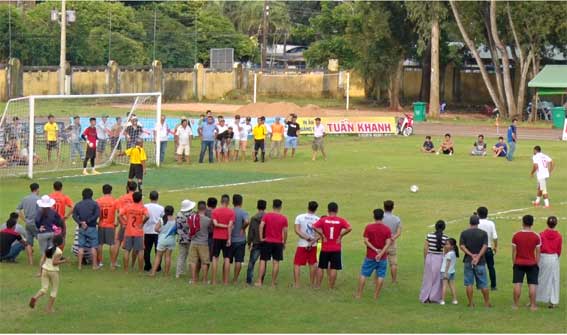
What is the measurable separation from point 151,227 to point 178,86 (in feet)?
208

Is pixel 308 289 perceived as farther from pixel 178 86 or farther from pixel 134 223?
pixel 178 86

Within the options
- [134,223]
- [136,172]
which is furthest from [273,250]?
[136,172]

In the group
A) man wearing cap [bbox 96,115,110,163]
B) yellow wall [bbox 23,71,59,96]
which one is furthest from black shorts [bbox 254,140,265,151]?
yellow wall [bbox 23,71,59,96]

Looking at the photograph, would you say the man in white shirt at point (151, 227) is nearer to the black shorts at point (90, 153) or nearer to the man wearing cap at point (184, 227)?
the man wearing cap at point (184, 227)

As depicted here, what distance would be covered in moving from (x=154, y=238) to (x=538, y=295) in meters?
6.96

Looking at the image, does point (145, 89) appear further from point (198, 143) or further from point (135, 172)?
point (135, 172)

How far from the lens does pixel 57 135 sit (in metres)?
38.9

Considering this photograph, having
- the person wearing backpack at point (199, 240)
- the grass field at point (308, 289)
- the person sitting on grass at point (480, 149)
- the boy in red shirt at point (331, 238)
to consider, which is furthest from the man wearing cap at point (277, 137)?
the boy in red shirt at point (331, 238)

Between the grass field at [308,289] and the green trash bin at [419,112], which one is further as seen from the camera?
the green trash bin at [419,112]

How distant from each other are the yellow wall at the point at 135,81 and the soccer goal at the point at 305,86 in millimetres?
9024

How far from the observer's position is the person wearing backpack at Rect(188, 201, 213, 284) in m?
19.6

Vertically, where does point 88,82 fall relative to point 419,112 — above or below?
above

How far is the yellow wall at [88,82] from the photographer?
7669 cm

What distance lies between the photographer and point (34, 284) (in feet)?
64.1
